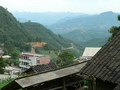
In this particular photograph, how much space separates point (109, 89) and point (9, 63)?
2451 inches

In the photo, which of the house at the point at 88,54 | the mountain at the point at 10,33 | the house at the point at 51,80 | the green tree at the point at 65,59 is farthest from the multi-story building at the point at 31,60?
the house at the point at 51,80

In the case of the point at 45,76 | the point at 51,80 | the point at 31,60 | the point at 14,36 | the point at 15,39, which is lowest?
the point at 31,60

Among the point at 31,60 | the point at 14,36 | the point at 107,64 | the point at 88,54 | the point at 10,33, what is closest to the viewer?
the point at 107,64

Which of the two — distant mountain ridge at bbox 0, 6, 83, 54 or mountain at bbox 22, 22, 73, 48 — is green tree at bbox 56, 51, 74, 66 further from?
mountain at bbox 22, 22, 73, 48

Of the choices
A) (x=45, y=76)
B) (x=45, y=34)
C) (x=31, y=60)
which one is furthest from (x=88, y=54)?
(x=45, y=34)

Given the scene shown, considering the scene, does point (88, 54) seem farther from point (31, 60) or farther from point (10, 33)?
point (10, 33)

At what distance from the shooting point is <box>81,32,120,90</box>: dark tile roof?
6.18 meters

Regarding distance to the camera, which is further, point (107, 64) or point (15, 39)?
point (15, 39)

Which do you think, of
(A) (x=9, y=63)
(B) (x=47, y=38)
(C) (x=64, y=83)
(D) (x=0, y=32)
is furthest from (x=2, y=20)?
(C) (x=64, y=83)

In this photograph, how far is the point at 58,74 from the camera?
7.98m

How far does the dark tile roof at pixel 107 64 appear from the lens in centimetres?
618

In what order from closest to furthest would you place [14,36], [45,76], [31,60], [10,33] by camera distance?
1. [45,76]
2. [31,60]
3. [14,36]
4. [10,33]

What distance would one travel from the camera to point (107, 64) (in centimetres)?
666

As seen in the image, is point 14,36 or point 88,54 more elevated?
point 88,54
